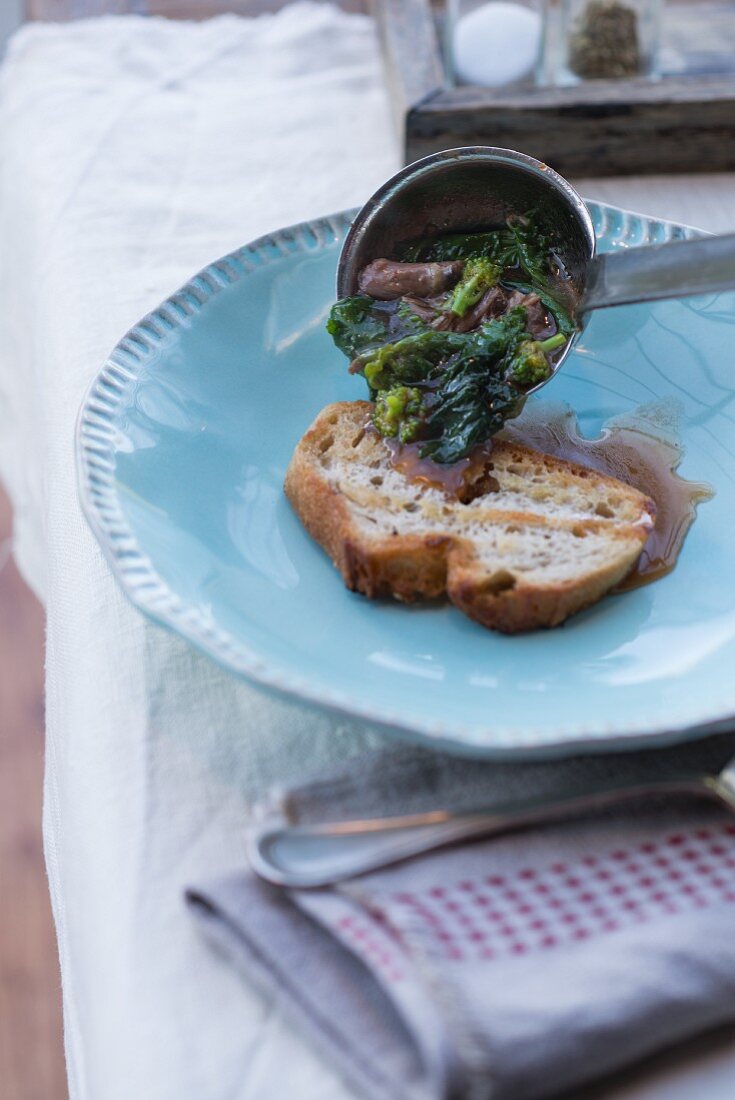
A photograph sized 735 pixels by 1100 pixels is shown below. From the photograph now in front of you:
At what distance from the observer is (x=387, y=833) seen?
49.1 inches

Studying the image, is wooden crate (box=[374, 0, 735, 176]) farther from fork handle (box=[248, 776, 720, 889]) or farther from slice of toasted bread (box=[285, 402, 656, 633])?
fork handle (box=[248, 776, 720, 889])

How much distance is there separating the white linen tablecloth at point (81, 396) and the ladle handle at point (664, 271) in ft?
2.75

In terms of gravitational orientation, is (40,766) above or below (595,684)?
below

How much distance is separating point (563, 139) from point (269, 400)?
4.28 ft

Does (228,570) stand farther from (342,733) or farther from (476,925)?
(476,925)

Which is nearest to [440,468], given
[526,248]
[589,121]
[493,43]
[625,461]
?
[625,461]

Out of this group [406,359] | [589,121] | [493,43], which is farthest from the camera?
[493,43]

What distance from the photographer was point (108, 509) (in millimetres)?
1527

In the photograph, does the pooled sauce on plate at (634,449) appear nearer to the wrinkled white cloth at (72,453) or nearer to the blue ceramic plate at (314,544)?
the blue ceramic plate at (314,544)

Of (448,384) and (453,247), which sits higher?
(453,247)

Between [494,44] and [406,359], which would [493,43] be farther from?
[406,359]

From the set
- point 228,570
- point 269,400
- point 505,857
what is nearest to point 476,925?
point 505,857

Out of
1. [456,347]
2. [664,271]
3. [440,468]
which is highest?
[664,271]

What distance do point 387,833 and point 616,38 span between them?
2.58 metres
